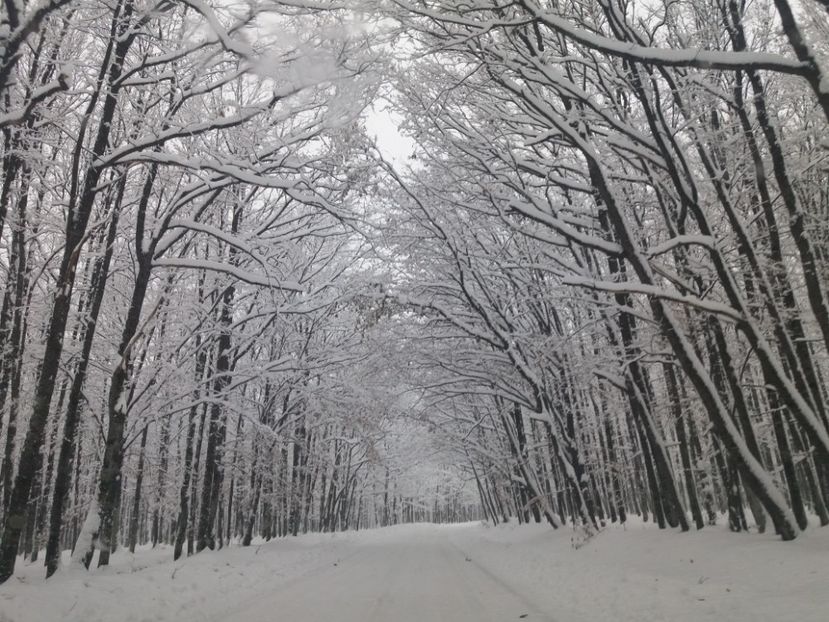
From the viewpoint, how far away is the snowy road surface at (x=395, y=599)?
266 inches

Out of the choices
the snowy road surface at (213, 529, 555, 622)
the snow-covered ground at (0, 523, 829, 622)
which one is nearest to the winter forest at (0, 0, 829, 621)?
the snow-covered ground at (0, 523, 829, 622)

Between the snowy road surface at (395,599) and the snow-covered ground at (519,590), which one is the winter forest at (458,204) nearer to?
the snow-covered ground at (519,590)

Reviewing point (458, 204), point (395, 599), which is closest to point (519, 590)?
point (395, 599)

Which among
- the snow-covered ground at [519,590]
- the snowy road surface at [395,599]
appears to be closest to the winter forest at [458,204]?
the snow-covered ground at [519,590]

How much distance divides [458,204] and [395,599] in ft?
27.5

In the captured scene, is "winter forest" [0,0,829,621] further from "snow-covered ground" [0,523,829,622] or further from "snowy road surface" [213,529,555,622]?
"snowy road surface" [213,529,555,622]

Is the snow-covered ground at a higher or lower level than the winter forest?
lower

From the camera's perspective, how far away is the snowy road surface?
676 cm

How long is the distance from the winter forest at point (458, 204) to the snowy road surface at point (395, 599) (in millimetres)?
3559

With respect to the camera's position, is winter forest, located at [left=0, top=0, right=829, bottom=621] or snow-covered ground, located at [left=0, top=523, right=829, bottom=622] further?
winter forest, located at [left=0, top=0, right=829, bottom=621]

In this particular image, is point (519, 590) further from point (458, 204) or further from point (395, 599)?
point (458, 204)

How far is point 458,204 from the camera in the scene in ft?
39.7

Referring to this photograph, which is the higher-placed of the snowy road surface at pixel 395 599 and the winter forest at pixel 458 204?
the winter forest at pixel 458 204

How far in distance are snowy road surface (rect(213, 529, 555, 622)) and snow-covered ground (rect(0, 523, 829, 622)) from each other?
0.09 feet
